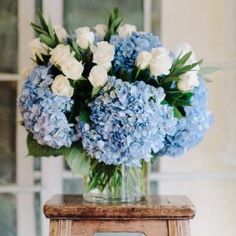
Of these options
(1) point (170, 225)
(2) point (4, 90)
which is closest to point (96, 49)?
(1) point (170, 225)

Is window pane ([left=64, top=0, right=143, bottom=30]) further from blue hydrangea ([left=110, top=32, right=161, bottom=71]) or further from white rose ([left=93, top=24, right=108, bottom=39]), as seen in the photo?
blue hydrangea ([left=110, top=32, right=161, bottom=71])

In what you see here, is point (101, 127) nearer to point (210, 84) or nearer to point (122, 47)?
point (122, 47)

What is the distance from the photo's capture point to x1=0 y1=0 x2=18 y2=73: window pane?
5.36 feet

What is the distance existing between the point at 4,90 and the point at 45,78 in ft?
1.64

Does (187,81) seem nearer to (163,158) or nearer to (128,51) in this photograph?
(128,51)

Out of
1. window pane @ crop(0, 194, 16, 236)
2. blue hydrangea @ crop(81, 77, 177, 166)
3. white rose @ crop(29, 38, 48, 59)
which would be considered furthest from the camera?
→ window pane @ crop(0, 194, 16, 236)

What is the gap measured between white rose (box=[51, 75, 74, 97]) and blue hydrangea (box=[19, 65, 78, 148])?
0.01 m

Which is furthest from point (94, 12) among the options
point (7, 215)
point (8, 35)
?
point (7, 215)

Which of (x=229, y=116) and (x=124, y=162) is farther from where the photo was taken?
(x=229, y=116)

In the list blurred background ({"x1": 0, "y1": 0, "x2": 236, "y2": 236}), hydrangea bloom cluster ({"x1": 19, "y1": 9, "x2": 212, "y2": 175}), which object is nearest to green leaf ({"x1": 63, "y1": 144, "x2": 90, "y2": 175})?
hydrangea bloom cluster ({"x1": 19, "y1": 9, "x2": 212, "y2": 175})

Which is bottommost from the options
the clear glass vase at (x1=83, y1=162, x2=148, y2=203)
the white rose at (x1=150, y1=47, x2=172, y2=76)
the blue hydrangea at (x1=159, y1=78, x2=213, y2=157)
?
the clear glass vase at (x1=83, y1=162, x2=148, y2=203)

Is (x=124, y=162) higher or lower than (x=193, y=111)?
lower


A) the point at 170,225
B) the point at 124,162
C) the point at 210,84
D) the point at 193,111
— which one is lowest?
the point at 170,225

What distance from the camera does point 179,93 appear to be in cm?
120
